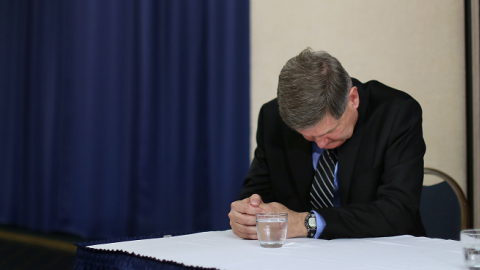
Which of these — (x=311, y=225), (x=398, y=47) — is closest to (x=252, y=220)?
(x=311, y=225)

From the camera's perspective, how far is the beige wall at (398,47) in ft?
7.73

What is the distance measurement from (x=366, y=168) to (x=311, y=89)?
0.37 meters

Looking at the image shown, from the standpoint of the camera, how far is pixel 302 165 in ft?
4.82

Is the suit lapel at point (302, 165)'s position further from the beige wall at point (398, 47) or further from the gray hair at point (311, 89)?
the beige wall at point (398, 47)

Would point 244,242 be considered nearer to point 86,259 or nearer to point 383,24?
point 86,259

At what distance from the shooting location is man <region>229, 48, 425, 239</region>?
1.11 meters

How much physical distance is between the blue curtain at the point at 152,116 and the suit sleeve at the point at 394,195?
1.60m

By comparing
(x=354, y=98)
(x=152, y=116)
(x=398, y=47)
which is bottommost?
(x=152, y=116)

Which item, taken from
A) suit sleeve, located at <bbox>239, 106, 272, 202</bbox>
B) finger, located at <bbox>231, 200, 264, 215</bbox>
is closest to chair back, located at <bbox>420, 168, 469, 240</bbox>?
suit sleeve, located at <bbox>239, 106, 272, 202</bbox>

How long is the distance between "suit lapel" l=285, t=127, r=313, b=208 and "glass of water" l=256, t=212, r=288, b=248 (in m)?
0.52

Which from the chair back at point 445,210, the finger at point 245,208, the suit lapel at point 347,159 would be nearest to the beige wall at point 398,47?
the chair back at point 445,210

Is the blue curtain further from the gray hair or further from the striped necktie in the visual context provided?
the gray hair

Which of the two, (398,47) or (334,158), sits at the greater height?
(398,47)

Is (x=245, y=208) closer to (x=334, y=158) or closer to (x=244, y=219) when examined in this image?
(x=244, y=219)
